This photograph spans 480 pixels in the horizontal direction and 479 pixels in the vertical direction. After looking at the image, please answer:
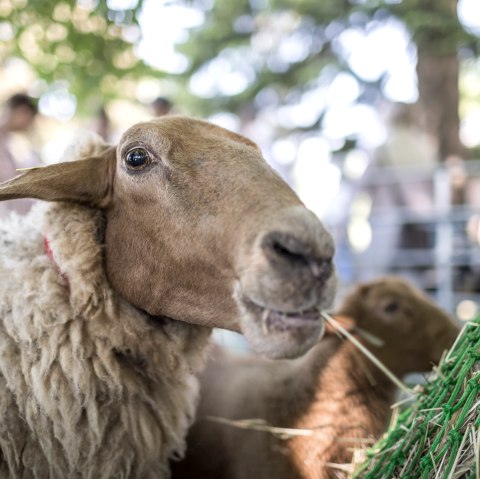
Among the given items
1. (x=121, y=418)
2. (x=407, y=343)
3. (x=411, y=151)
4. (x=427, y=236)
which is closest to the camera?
(x=121, y=418)

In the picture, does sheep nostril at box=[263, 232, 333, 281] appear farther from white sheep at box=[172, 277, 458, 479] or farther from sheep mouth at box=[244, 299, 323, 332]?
white sheep at box=[172, 277, 458, 479]

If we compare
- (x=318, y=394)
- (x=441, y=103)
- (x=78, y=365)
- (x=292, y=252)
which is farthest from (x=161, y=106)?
(x=441, y=103)

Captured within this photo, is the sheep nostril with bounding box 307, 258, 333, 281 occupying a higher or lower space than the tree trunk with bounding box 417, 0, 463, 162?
A: lower

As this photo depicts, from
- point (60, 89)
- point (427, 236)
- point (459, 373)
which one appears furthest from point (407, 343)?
point (427, 236)

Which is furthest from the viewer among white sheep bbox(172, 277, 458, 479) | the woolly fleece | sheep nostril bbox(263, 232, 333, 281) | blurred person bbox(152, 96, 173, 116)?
blurred person bbox(152, 96, 173, 116)

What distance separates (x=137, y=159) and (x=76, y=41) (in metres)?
2.52

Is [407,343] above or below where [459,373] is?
below

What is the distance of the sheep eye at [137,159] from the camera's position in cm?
241

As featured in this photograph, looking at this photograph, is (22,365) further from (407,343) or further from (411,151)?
(411,151)

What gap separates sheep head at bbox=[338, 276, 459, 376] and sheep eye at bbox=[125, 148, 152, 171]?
2.16 m

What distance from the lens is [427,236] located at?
9211mm

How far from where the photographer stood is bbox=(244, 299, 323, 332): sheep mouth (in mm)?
1907

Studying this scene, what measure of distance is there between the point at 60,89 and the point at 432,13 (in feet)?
19.2

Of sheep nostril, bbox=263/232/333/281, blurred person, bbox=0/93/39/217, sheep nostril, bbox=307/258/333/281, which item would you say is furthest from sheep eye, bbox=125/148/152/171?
blurred person, bbox=0/93/39/217
